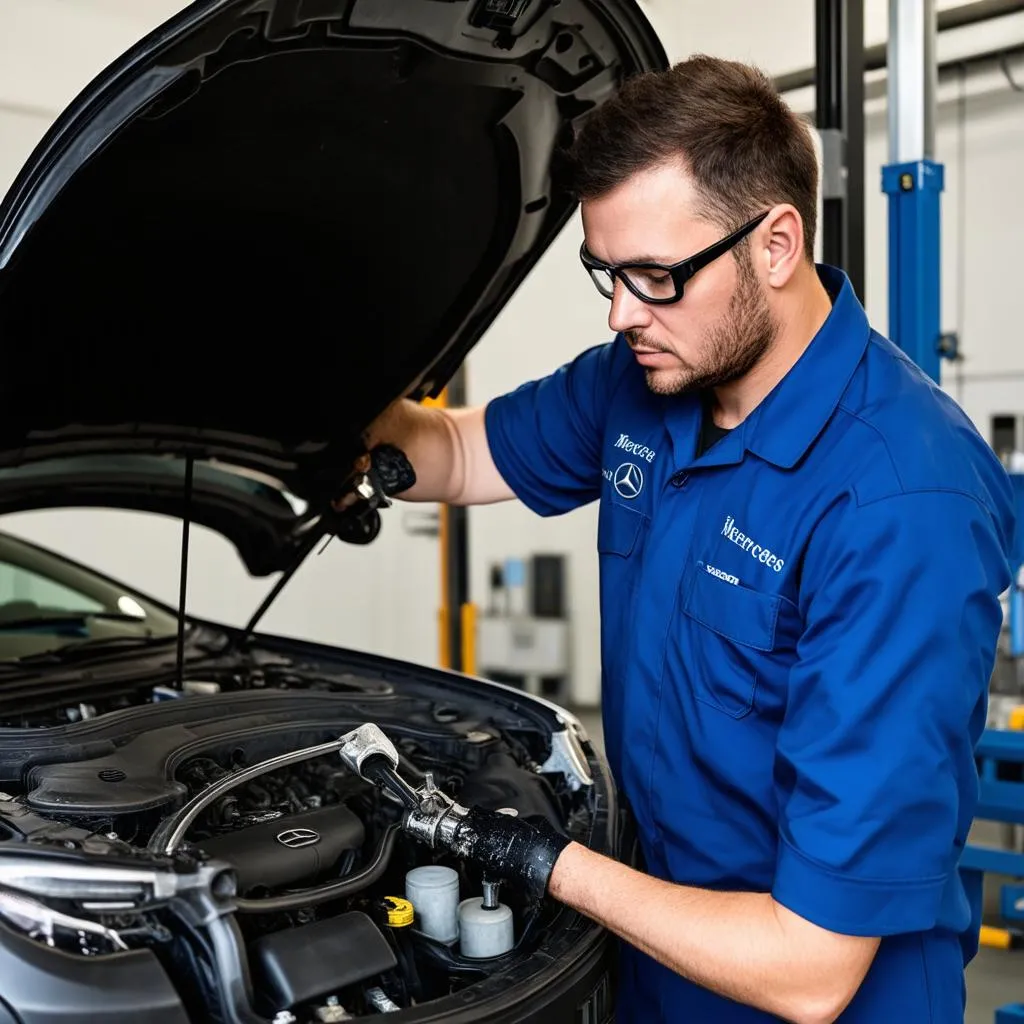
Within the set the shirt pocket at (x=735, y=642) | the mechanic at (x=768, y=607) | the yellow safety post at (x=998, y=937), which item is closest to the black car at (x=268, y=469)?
the mechanic at (x=768, y=607)

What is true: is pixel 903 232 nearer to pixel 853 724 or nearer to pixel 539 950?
pixel 853 724

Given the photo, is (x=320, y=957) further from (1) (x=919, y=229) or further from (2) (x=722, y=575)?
(1) (x=919, y=229)

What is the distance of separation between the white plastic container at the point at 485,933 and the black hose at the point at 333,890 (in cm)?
12

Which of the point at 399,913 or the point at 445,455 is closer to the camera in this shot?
the point at 399,913

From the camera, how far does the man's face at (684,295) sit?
1347mm

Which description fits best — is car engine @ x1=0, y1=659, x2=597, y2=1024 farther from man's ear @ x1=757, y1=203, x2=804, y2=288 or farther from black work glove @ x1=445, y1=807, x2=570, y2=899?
man's ear @ x1=757, y1=203, x2=804, y2=288

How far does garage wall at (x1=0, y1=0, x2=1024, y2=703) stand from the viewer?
4.71 metres

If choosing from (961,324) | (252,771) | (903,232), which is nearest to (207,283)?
(252,771)

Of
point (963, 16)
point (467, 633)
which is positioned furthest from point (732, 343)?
point (963, 16)

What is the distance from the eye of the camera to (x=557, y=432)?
197 centimetres

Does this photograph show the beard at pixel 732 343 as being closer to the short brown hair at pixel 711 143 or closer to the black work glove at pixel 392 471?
the short brown hair at pixel 711 143

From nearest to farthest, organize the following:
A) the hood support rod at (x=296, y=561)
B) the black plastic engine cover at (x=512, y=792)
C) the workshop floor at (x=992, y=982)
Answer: the black plastic engine cover at (x=512, y=792) < the hood support rod at (x=296, y=561) < the workshop floor at (x=992, y=982)

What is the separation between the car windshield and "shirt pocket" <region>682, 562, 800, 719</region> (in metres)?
1.24

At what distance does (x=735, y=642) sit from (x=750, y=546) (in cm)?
12
